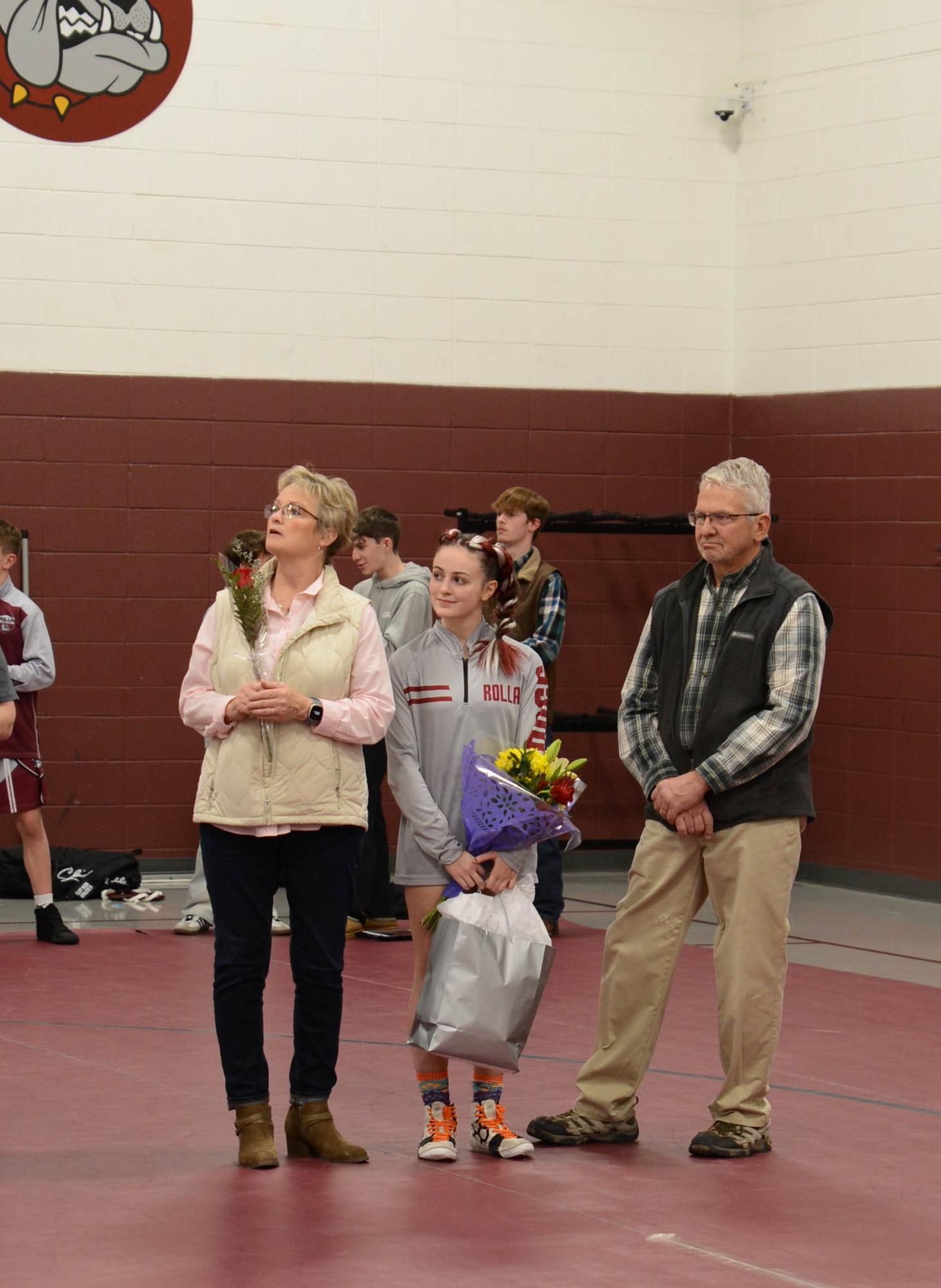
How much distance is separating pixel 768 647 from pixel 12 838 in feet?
20.0

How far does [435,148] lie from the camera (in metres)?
10.9

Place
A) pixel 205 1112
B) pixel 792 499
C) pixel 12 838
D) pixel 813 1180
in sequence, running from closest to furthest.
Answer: pixel 813 1180 → pixel 205 1112 → pixel 12 838 → pixel 792 499

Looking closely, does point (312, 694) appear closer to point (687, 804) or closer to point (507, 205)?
point (687, 804)

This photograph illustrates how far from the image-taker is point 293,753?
4918 mm

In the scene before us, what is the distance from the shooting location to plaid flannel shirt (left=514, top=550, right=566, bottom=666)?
9.01 m

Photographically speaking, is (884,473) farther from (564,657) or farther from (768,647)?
(768,647)

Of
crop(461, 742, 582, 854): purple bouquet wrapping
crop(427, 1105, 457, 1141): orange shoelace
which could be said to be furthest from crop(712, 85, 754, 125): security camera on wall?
crop(427, 1105, 457, 1141): orange shoelace

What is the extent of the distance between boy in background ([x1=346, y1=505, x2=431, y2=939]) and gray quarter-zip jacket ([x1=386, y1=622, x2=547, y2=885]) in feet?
10.8

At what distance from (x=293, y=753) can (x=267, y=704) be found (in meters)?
0.17

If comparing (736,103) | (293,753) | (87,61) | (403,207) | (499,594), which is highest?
(736,103)

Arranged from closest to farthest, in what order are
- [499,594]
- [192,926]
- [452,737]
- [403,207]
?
[452,737] < [499,594] < [192,926] < [403,207]

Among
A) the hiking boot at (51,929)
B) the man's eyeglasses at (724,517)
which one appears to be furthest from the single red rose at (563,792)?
the hiking boot at (51,929)

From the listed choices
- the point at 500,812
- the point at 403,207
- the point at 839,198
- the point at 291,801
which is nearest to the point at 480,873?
the point at 500,812

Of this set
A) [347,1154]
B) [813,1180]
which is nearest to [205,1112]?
[347,1154]
